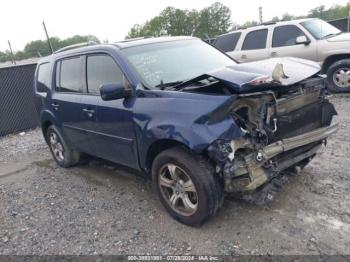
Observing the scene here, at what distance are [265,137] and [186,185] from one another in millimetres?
875

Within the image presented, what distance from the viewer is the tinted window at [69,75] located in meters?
4.77

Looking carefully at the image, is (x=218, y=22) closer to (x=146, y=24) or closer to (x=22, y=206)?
(x=146, y=24)

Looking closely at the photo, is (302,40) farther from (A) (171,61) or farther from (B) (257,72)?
(B) (257,72)

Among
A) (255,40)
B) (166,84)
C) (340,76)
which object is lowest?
(340,76)

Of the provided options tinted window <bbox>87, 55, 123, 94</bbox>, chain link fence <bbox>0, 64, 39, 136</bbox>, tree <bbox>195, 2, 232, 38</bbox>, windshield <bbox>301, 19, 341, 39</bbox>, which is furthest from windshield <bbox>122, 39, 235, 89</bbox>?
tree <bbox>195, 2, 232, 38</bbox>

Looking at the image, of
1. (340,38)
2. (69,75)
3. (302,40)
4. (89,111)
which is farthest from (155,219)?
(340,38)

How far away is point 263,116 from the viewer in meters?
3.19

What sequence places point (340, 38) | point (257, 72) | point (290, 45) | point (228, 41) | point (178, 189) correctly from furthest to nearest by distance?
point (228, 41)
point (290, 45)
point (340, 38)
point (178, 189)
point (257, 72)

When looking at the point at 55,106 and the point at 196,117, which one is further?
the point at 55,106

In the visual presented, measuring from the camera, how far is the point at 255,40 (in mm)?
9102

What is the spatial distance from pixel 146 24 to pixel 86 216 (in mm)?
41152

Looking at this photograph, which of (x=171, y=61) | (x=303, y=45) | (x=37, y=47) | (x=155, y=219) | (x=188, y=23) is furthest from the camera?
(x=37, y=47)

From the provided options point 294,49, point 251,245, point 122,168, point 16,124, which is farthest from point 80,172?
point 294,49

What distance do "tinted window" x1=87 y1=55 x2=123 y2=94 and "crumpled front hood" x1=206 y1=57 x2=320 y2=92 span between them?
4.24ft
